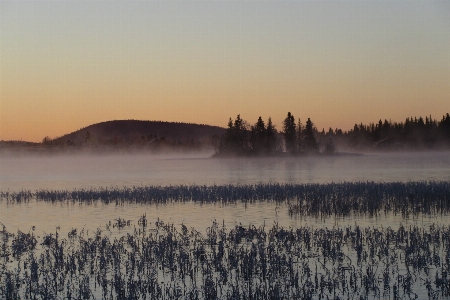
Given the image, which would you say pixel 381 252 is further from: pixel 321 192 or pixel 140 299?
pixel 321 192

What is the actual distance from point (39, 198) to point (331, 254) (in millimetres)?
25412

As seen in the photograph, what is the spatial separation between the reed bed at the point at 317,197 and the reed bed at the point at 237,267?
22.1 feet

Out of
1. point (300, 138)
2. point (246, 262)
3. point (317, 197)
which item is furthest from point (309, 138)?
point (246, 262)

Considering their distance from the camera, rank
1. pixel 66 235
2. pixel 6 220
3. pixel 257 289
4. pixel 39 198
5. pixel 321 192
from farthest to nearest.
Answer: pixel 39 198, pixel 321 192, pixel 6 220, pixel 66 235, pixel 257 289

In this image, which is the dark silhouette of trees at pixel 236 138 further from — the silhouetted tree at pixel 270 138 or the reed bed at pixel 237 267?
the reed bed at pixel 237 267

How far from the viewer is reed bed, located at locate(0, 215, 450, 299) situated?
1241 cm

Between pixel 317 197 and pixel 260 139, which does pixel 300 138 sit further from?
pixel 317 197

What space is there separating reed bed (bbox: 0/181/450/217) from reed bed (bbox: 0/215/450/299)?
6.72m

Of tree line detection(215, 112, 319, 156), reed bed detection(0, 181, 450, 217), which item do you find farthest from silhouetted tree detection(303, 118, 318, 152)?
reed bed detection(0, 181, 450, 217)

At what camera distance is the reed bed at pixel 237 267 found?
12.4 metres

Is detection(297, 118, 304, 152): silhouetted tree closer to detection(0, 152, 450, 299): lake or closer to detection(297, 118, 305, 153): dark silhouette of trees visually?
detection(297, 118, 305, 153): dark silhouette of trees

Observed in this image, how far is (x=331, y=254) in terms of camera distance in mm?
15945

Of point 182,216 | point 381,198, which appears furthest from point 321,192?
point 182,216

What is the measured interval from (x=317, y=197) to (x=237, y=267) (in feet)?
53.6
